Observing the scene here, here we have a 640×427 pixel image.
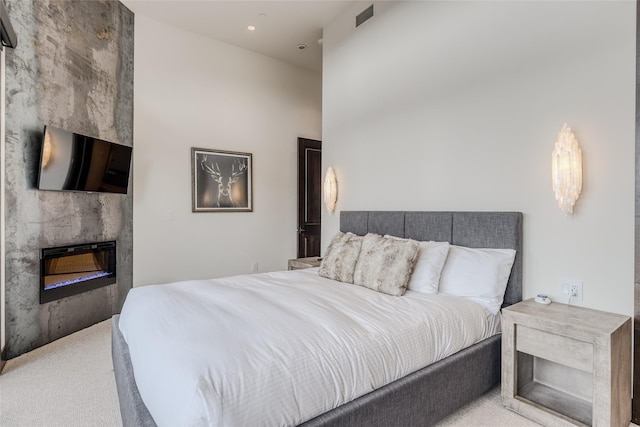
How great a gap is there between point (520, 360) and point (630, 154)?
1387 millimetres

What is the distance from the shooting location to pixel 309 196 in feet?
18.8

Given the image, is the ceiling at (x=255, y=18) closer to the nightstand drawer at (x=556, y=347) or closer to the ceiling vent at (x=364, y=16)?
the ceiling vent at (x=364, y=16)

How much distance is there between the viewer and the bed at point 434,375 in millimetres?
1494

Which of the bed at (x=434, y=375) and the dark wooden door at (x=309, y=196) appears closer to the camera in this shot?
the bed at (x=434, y=375)

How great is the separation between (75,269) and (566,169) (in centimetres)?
439

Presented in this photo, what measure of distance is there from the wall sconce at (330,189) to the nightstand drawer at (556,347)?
2504 millimetres

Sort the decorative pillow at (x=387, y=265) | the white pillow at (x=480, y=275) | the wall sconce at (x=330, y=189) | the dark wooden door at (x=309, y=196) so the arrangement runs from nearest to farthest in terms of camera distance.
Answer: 1. the white pillow at (x=480, y=275)
2. the decorative pillow at (x=387, y=265)
3. the wall sconce at (x=330, y=189)
4. the dark wooden door at (x=309, y=196)

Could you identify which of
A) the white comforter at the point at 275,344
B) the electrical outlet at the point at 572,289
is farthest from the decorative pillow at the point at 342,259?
the electrical outlet at the point at 572,289

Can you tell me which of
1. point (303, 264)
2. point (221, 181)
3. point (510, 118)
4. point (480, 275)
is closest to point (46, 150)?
point (221, 181)

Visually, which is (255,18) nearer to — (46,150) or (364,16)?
(364,16)

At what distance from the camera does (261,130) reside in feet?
17.2

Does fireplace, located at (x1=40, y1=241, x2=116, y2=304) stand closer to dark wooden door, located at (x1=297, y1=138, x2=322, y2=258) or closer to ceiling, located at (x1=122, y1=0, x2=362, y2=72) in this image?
dark wooden door, located at (x1=297, y1=138, x2=322, y2=258)

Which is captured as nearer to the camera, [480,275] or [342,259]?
[480,275]

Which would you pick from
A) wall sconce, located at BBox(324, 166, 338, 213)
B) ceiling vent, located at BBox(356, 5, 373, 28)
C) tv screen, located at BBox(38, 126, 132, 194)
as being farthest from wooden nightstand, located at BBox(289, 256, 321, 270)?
ceiling vent, located at BBox(356, 5, 373, 28)
